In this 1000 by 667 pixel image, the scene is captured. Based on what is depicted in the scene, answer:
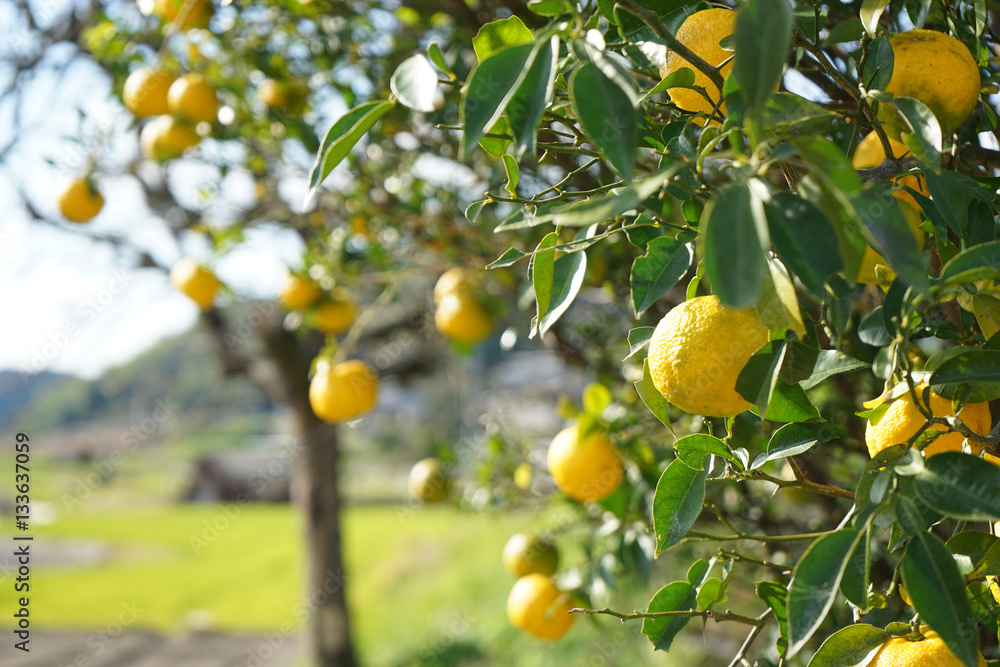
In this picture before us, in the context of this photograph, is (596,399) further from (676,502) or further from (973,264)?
(973,264)

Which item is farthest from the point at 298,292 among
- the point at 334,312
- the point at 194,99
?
the point at 194,99

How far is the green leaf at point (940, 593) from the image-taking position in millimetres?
283

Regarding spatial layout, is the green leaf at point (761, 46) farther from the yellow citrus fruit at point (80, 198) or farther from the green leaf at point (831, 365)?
the yellow citrus fruit at point (80, 198)

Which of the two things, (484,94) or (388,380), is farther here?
(388,380)

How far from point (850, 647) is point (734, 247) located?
0.90ft

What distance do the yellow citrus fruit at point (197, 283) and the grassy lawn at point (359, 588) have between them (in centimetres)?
77

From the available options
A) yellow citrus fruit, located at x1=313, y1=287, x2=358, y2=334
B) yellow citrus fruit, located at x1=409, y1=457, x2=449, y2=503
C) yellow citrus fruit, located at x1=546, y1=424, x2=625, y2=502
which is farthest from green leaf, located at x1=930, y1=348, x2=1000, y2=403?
yellow citrus fruit, located at x1=313, y1=287, x2=358, y2=334

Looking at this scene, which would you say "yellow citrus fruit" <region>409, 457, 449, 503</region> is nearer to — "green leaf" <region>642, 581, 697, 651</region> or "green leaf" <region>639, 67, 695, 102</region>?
"green leaf" <region>642, 581, 697, 651</region>

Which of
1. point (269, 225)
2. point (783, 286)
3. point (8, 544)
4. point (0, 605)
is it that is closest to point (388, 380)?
point (269, 225)

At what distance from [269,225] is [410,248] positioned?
1.59ft

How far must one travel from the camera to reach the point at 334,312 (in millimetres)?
1302

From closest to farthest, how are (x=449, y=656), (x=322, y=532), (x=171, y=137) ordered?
(x=171, y=137)
(x=322, y=532)
(x=449, y=656)

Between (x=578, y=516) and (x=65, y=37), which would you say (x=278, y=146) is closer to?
(x=578, y=516)

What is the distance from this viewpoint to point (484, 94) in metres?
0.27
